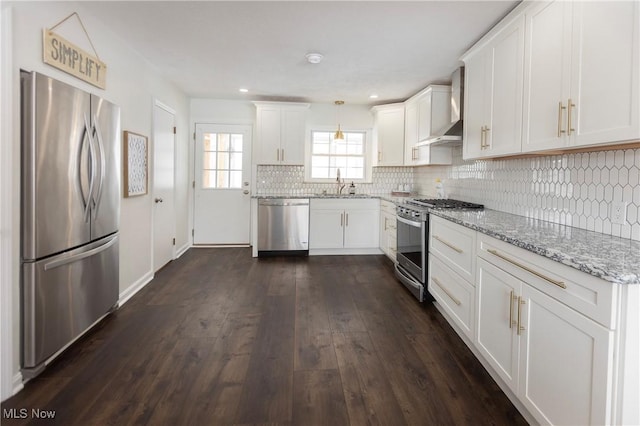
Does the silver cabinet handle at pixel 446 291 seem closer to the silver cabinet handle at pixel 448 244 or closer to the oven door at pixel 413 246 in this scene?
the oven door at pixel 413 246

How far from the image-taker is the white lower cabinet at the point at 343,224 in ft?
16.8

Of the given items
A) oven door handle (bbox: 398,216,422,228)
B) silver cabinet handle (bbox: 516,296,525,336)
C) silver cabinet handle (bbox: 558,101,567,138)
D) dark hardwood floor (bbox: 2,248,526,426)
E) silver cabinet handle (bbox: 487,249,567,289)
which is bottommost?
dark hardwood floor (bbox: 2,248,526,426)

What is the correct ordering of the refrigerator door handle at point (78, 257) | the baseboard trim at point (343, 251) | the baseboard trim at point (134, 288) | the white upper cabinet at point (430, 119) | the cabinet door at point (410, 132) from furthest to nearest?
the baseboard trim at point (343, 251)
the cabinet door at point (410, 132)
the white upper cabinet at point (430, 119)
the baseboard trim at point (134, 288)
the refrigerator door handle at point (78, 257)

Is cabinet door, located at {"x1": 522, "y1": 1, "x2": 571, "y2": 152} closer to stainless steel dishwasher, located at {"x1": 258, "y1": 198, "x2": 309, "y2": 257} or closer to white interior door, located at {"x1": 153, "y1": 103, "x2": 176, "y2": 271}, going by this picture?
stainless steel dishwasher, located at {"x1": 258, "y1": 198, "x2": 309, "y2": 257}

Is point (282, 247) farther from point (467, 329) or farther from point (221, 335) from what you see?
point (467, 329)

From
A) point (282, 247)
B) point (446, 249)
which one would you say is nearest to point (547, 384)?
point (446, 249)

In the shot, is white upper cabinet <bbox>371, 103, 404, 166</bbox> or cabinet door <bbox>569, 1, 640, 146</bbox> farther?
white upper cabinet <bbox>371, 103, 404, 166</bbox>

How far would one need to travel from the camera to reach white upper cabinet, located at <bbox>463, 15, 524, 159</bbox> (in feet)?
7.70

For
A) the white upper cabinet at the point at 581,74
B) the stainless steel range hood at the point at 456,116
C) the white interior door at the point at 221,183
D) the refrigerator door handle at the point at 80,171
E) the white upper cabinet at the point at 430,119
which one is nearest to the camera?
the white upper cabinet at the point at 581,74

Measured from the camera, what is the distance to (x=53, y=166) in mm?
2027

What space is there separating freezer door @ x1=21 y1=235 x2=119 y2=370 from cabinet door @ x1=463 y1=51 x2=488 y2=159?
3.15 m

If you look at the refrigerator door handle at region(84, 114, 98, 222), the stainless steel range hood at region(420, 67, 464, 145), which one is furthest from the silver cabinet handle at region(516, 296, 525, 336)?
the refrigerator door handle at region(84, 114, 98, 222)

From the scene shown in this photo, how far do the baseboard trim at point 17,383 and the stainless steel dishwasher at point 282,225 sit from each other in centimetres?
326

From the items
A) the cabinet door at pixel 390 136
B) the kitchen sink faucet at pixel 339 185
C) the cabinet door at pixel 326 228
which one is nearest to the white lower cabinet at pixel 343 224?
the cabinet door at pixel 326 228
